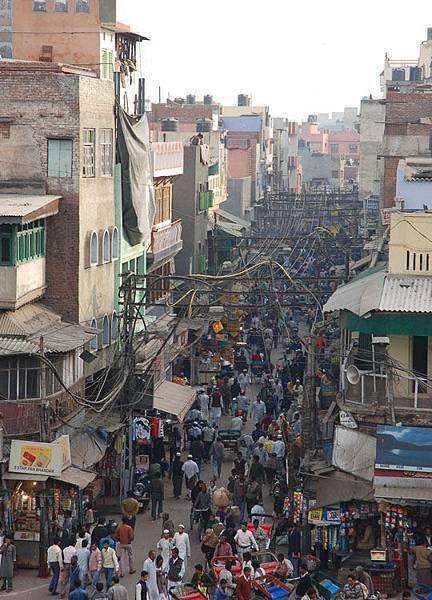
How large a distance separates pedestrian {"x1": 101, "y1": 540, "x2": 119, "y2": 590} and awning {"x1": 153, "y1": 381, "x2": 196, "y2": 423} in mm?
10876

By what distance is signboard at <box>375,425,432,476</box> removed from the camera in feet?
81.5

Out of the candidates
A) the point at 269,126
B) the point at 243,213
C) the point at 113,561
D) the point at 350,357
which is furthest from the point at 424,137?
the point at 269,126

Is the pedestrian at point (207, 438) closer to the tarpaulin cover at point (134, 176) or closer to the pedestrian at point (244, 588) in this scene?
the tarpaulin cover at point (134, 176)

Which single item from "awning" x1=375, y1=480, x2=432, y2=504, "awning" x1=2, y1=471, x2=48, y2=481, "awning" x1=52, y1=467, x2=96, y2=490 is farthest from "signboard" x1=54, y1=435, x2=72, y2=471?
"awning" x1=375, y1=480, x2=432, y2=504

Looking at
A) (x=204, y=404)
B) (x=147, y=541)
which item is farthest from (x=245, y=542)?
(x=204, y=404)

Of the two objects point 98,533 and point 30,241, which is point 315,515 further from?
point 30,241

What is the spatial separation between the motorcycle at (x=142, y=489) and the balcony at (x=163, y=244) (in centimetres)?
1402

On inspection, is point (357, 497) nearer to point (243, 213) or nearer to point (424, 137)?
point (424, 137)

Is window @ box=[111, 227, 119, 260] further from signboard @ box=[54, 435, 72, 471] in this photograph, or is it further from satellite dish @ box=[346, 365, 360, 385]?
satellite dish @ box=[346, 365, 360, 385]

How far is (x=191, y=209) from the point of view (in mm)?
61531

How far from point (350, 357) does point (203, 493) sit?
3737 millimetres

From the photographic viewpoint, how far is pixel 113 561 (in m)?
24.4

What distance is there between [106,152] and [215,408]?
8.34m

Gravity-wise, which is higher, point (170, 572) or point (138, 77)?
point (138, 77)
